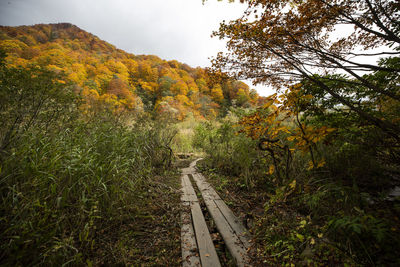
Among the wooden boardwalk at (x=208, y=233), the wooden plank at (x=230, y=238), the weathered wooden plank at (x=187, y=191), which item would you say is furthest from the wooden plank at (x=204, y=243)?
the weathered wooden plank at (x=187, y=191)

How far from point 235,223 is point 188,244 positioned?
2.13 feet

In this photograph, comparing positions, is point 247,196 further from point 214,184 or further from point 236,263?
point 236,263

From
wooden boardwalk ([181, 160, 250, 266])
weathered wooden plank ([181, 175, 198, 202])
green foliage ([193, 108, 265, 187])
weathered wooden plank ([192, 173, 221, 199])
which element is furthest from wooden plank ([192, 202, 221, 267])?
Answer: green foliage ([193, 108, 265, 187])

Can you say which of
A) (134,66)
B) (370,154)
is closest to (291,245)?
(370,154)

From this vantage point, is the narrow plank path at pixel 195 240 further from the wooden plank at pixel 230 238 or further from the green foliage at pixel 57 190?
the green foliage at pixel 57 190

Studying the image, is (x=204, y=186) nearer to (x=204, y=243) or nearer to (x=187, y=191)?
(x=187, y=191)

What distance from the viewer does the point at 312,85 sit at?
6.05 ft

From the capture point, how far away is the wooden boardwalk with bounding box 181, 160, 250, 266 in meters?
1.35

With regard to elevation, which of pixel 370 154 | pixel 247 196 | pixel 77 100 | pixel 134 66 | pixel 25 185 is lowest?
pixel 247 196

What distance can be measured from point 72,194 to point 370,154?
3.38 metres

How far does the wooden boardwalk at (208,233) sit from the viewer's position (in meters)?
1.35

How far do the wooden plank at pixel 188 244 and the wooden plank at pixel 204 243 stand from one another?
0.04 meters

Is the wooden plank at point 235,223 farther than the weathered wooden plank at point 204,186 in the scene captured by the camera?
No

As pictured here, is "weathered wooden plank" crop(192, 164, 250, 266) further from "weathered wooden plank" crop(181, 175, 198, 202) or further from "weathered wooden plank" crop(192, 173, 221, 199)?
"weathered wooden plank" crop(181, 175, 198, 202)
